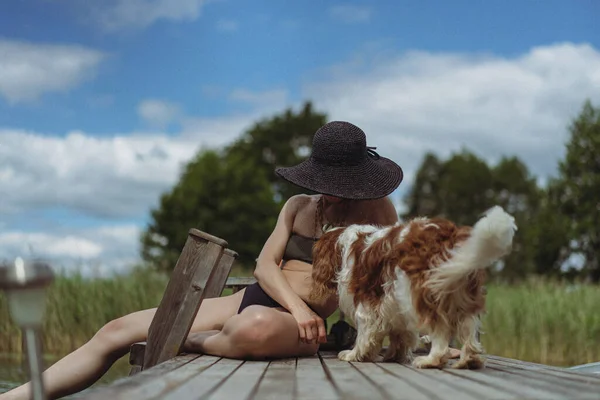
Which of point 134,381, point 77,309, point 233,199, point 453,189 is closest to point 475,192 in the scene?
point 453,189

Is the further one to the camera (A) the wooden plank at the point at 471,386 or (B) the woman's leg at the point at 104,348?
(B) the woman's leg at the point at 104,348

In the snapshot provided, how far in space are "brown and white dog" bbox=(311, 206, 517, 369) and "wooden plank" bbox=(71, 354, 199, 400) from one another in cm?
83

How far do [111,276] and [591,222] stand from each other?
71.6 feet

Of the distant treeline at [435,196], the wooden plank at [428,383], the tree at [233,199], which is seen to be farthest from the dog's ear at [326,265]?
the tree at [233,199]

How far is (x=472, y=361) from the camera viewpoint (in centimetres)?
353

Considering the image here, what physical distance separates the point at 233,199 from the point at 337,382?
28.8m

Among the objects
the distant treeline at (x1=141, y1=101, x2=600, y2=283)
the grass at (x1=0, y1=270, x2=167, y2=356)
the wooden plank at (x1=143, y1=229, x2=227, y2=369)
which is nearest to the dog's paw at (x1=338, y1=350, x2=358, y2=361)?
the wooden plank at (x1=143, y1=229, x2=227, y2=369)

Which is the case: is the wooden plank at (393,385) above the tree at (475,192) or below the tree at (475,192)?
below

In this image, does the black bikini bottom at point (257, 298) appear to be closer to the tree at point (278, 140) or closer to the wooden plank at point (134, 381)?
the wooden plank at point (134, 381)

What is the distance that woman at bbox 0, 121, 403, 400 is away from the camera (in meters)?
3.92

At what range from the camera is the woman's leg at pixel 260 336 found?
3.88 metres

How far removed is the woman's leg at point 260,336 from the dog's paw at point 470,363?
834 millimetres

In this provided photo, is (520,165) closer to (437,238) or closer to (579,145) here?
(579,145)

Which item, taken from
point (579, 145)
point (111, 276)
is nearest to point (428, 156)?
point (579, 145)
